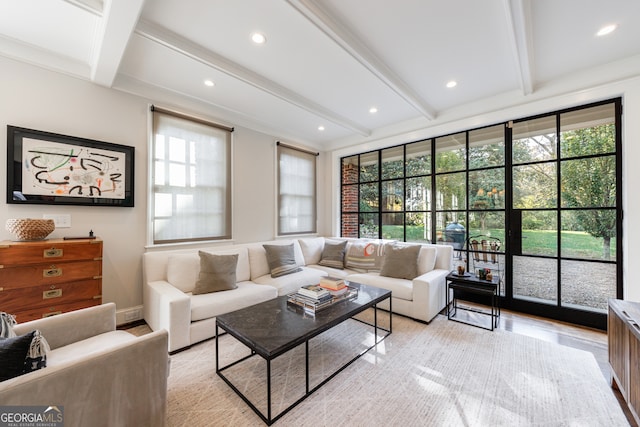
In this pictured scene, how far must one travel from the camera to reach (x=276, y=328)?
1785 millimetres

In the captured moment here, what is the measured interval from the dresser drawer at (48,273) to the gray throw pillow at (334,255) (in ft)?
9.36

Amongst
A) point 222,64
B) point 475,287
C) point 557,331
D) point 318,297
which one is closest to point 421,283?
point 475,287

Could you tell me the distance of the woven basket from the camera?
2.05m

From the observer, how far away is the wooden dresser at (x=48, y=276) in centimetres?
193

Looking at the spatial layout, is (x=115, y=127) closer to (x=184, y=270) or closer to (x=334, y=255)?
(x=184, y=270)

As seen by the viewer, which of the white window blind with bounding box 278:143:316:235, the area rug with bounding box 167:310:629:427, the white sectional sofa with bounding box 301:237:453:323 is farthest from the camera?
the white window blind with bounding box 278:143:316:235

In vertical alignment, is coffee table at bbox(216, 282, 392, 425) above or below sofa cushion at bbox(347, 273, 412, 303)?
above

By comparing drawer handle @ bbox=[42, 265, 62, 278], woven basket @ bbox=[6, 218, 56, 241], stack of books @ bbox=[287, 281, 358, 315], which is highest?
woven basket @ bbox=[6, 218, 56, 241]

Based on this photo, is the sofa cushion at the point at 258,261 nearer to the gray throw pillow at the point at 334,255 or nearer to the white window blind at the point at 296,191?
the white window blind at the point at 296,191

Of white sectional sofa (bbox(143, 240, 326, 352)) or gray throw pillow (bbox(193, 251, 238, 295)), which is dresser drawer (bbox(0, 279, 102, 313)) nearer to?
white sectional sofa (bbox(143, 240, 326, 352))

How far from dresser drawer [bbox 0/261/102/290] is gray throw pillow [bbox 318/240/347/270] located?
2.85 meters

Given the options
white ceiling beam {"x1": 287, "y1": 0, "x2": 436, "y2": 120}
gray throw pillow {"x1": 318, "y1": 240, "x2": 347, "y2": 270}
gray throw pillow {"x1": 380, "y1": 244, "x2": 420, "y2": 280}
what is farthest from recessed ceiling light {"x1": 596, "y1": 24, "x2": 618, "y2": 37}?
gray throw pillow {"x1": 318, "y1": 240, "x2": 347, "y2": 270}

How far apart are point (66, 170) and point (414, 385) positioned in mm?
3673

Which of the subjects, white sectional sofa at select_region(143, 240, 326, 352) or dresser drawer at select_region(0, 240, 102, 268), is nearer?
dresser drawer at select_region(0, 240, 102, 268)
